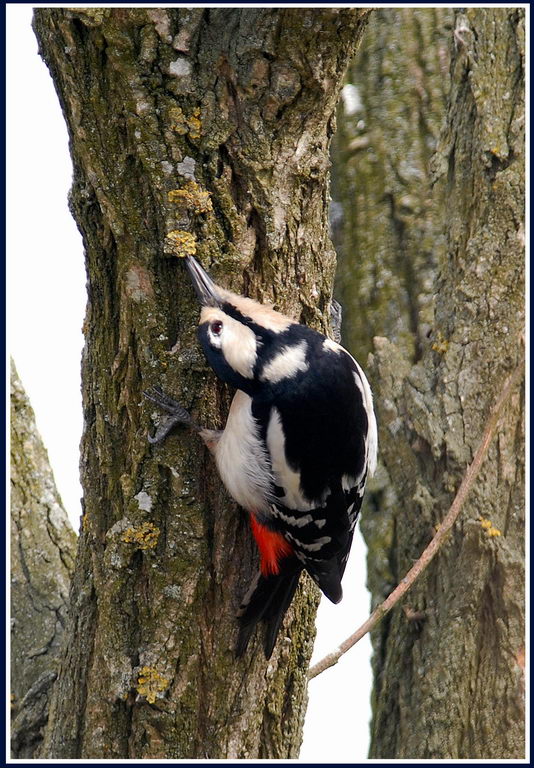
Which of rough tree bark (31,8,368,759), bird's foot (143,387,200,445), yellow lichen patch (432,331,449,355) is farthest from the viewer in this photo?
yellow lichen patch (432,331,449,355)

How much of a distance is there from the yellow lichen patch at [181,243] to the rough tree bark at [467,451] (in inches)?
65.0

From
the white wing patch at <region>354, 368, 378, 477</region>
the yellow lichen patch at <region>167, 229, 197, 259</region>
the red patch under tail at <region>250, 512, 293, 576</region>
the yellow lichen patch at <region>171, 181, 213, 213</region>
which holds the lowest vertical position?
the red patch under tail at <region>250, 512, 293, 576</region>

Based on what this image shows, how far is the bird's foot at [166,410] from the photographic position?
229cm

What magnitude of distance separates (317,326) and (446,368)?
123cm

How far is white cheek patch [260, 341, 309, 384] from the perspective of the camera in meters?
2.46

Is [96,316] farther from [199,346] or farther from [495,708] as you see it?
[495,708]

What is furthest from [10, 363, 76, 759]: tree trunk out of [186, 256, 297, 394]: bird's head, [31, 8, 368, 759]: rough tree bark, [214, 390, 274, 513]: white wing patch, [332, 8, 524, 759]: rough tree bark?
[332, 8, 524, 759]: rough tree bark

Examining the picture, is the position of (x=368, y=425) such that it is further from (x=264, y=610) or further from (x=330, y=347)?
(x=264, y=610)

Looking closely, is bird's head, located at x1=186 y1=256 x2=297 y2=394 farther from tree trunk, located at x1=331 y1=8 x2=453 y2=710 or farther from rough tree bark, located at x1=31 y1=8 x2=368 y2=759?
tree trunk, located at x1=331 y1=8 x2=453 y2=710

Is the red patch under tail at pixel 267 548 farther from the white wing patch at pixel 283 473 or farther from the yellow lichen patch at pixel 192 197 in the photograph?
the yellow lichen patch at pixel 192 197

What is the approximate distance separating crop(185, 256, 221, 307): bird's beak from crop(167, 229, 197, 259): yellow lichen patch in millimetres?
17

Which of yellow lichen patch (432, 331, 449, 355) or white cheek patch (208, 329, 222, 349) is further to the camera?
yellow lichen patch (432, 331, 449, 355)

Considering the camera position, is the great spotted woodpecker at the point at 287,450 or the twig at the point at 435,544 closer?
the great spotted woodpecker at the point at 287,450

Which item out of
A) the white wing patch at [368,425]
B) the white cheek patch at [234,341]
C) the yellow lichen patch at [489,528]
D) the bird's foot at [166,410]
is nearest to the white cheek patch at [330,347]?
the white wing patch at [368,425]
